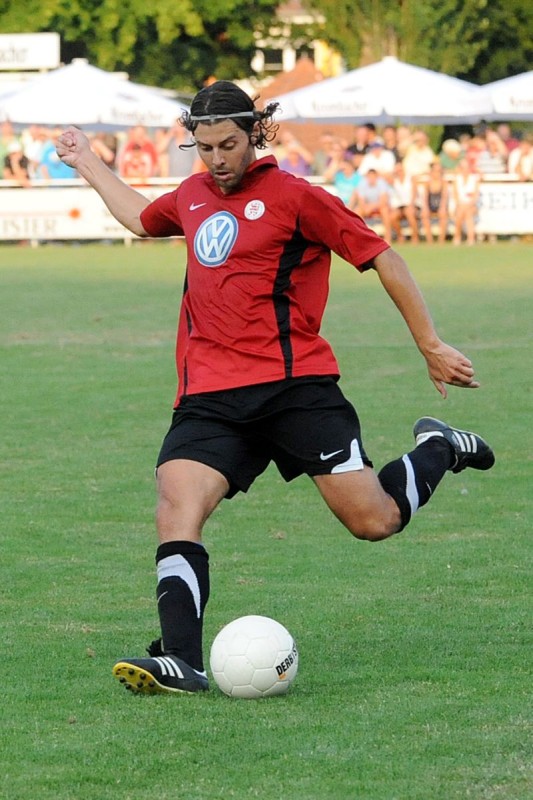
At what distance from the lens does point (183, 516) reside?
5508 mm

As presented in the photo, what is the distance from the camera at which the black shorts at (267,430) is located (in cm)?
564

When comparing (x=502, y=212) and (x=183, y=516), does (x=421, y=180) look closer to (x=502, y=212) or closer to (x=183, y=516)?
(x=502, y=212)

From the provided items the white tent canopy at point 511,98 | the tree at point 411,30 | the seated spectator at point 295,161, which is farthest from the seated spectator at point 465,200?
the tree at point 411,30

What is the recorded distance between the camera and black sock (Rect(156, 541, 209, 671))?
5.40 metres

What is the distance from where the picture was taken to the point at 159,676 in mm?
5262

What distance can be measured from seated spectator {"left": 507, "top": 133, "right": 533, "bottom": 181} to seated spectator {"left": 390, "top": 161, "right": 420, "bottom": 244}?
1.86 m

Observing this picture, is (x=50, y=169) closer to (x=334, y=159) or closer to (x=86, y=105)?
(x=86, y=105)

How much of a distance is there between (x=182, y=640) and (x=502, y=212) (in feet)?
84.3

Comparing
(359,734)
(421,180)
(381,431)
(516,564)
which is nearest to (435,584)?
(516,564)

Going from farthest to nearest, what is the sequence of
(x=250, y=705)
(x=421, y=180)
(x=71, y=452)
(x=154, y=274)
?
(x=421, y=180)
(x=154, y=274)
(x=71, y=452)
(x=250, y=705)

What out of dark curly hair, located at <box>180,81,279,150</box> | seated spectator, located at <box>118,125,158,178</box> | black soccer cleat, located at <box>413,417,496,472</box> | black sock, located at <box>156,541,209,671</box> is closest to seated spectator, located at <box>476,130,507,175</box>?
seated spectator, located at <box>118,125,158,178</box>

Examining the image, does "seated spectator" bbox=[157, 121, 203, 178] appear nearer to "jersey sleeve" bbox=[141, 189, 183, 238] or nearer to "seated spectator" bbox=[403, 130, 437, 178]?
"seated spectator" bbox=[403, 130, 437, 178]

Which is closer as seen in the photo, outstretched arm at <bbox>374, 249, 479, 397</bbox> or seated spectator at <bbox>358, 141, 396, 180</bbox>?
outstretched arm at <bbox>374, 249, 479, 397</bbox>

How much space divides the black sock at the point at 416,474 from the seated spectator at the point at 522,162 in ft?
78.4
